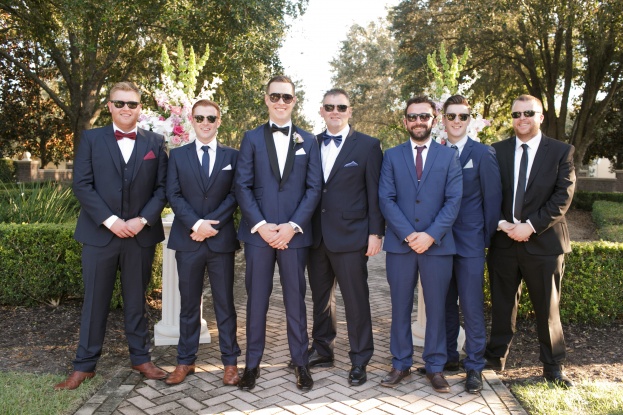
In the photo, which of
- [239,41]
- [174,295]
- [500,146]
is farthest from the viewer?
[239,41]

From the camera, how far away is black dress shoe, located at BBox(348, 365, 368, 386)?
15.2 ft

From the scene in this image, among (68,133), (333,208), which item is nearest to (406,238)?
(333,208)

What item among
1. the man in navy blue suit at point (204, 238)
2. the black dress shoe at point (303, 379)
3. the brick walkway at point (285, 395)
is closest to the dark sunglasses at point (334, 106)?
the man in navy blue suit at point (204, 238)

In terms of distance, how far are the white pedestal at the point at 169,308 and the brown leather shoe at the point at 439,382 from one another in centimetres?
235

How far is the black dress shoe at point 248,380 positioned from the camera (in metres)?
4.52

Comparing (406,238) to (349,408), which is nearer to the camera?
(349,408)

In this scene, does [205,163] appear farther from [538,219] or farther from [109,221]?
[538,219]

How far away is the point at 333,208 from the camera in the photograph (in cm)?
471

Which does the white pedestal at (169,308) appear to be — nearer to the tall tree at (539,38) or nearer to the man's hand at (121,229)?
the man's hand at (121,229)

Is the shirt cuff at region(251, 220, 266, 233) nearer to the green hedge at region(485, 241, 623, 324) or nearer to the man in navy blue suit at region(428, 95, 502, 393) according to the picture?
the man in navy blue suit at region(428, 95, 502, 393)

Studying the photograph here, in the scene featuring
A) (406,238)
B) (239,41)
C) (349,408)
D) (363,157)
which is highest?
(239,41)

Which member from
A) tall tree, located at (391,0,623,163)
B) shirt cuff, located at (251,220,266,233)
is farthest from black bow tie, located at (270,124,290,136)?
tall tree, located at (391,0,623,163)

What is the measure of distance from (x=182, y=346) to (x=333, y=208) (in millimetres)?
1754

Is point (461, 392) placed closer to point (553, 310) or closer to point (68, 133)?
point (553, 310)
